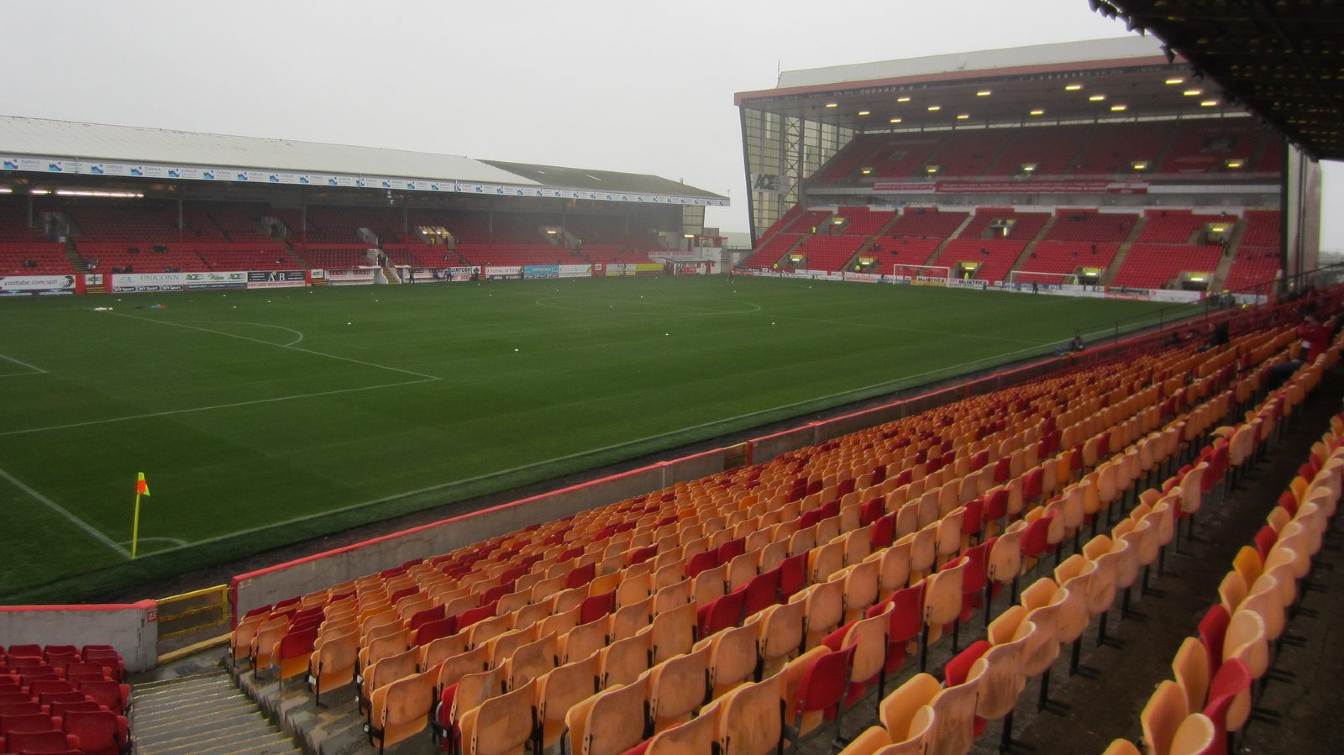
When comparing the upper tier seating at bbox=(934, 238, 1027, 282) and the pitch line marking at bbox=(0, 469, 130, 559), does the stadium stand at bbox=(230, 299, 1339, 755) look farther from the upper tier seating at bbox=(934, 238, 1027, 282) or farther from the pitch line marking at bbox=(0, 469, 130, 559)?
the upper tier seating at bbox=(934, 238, 1027, 282)

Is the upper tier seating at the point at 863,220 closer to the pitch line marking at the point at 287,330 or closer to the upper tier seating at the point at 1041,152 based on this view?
the upper tier seating at the point at 1041,152

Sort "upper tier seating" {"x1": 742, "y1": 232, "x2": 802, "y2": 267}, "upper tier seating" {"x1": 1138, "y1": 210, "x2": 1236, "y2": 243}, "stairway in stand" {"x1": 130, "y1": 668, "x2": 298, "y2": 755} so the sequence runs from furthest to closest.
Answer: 1. "upper tier seating" {"x1": 742, "y1": 232, "x2": 802, "y2": 267}
2. "upper tier seating" {"x1": 1138, "y1": 210, "x2": 1236, "y2": 243}
3. "stairway in stand" {"x1": 130, "y1": 668, "x2": 298, "y2": 755}

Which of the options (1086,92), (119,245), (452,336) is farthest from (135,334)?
(1086,92)

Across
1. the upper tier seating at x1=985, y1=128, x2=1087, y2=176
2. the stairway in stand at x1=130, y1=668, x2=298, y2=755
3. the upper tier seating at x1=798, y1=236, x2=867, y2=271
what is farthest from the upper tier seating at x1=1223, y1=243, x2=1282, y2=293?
the stairway in stand at x1=130, y1=668, x2=298, y2=755

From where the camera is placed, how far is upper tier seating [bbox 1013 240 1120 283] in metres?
56.0

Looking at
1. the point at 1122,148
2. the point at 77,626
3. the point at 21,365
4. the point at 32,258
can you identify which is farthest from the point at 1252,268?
the point at 32,258

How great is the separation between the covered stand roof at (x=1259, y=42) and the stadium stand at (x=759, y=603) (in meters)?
7.98

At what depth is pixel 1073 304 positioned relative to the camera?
4669cm

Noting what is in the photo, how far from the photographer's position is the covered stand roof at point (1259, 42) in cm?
1644

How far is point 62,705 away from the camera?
19.5 ft

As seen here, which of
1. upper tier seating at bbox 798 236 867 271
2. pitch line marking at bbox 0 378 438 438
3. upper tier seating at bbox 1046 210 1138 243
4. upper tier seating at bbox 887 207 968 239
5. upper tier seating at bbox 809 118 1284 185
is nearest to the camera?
pitch line marking at bbox 0 378 438 438

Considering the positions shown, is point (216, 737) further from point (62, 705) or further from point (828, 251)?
point (828, 251)

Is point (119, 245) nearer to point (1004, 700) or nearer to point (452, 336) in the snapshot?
point (452, 336)

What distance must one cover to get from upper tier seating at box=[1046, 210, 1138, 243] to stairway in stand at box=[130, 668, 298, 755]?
62.1 m
